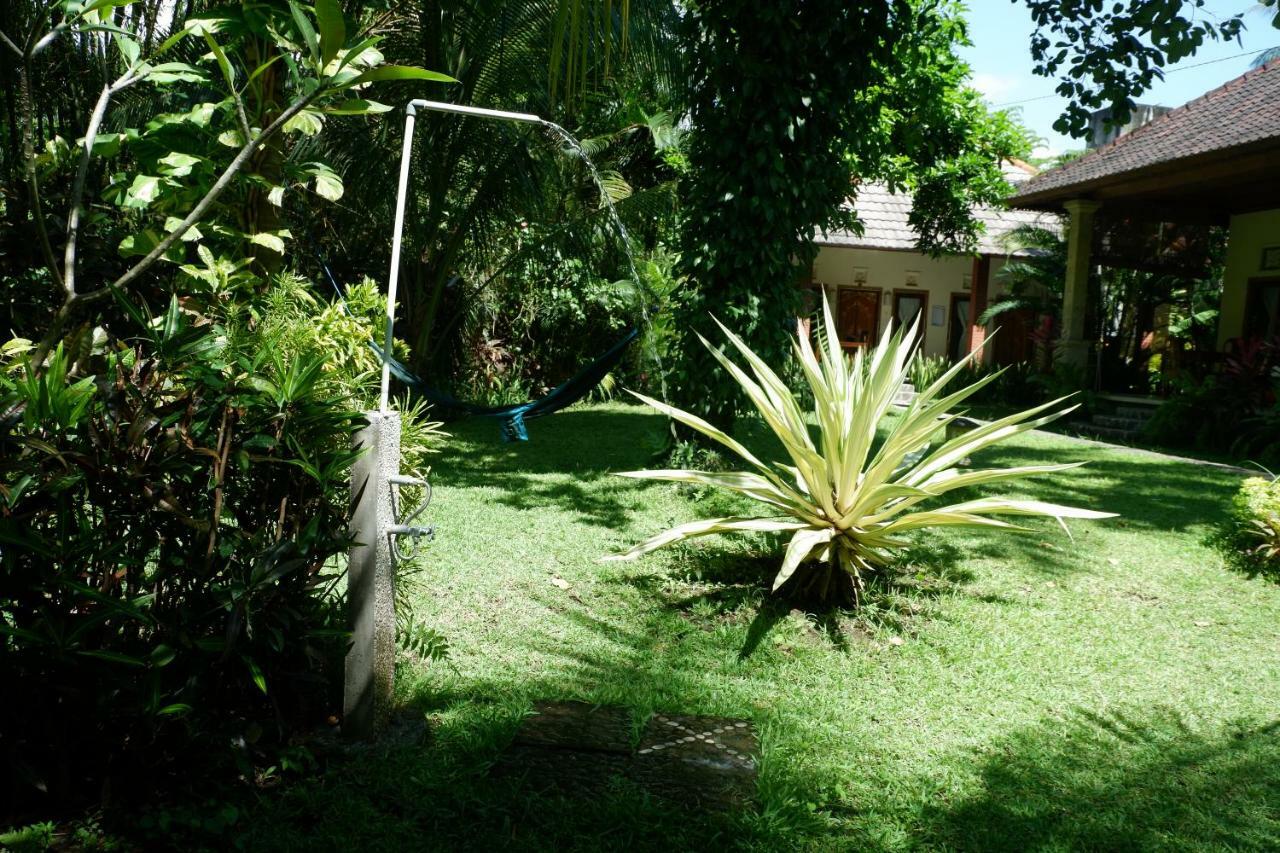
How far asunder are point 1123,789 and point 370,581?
2246 mm

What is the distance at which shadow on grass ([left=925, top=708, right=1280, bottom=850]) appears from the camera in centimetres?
255

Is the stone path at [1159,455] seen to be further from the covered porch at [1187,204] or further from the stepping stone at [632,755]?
the stepping stone at [632,755]

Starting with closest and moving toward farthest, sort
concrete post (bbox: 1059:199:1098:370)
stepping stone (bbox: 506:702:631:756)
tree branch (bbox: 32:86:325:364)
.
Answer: tree branch (bbox: 32:86:325:364)
stepping stone (bbox: 506:702:631:756)
concrete post (bbox: 1059:199:1098:370)

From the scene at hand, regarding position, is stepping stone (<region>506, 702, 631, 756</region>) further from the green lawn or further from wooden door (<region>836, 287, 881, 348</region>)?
wooden door (<region>836, 287, 881, 348</region>)

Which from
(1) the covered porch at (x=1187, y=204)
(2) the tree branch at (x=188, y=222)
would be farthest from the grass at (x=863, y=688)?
(1) the covered porch at (x=1187, y=204)

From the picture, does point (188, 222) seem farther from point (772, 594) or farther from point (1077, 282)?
point (1077, 282)

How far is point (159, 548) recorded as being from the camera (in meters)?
2.38

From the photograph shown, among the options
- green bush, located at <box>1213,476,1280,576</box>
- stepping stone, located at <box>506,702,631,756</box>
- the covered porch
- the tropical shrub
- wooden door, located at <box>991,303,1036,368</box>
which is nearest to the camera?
stepping stone, located at <box>506,702,631,756</box>

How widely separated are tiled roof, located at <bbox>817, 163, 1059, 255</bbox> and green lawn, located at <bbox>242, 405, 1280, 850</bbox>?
1177cm

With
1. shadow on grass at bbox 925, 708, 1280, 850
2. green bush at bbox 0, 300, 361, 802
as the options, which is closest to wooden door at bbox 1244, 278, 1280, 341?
shadow on grass at bbox 925, 708, 1280, 850

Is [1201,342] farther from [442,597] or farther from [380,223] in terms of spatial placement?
[442,597]

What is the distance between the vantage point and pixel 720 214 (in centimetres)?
636

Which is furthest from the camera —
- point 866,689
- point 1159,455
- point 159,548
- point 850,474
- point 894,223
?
point 894,223

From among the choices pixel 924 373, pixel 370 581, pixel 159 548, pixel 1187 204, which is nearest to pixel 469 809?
pixel 370 581
